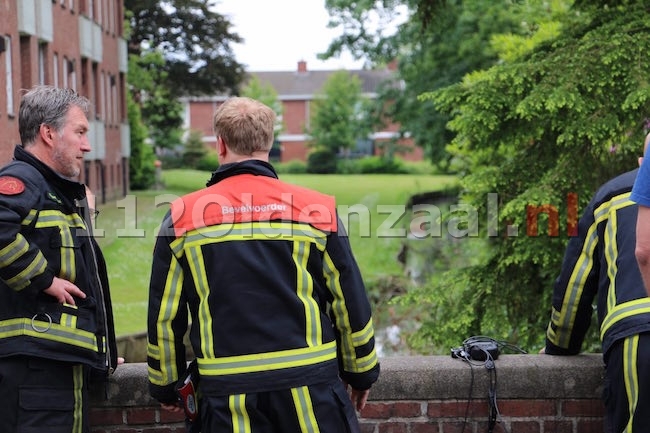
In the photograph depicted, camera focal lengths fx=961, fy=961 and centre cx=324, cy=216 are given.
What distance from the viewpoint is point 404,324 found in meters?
18.8

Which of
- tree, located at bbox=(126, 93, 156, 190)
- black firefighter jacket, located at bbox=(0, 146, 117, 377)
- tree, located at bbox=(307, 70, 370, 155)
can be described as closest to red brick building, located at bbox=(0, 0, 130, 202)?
tree, located at bbox=(126, 93, 156, 190)

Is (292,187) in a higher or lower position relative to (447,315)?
higher

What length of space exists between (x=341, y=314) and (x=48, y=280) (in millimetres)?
1180

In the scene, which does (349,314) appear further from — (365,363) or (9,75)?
(9,75)

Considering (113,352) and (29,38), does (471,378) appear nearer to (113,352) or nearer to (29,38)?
(113,352)

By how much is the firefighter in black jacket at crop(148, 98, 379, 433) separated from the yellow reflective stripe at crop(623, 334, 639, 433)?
3.54 feet

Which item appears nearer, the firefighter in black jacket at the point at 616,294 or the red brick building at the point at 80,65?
the firefighter in black jacket at the point at 616,294

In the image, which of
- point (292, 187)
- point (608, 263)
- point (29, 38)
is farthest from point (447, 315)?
point (29, 38)

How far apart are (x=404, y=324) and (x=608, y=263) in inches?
580

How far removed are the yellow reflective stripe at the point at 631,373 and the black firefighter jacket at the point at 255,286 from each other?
108 cm

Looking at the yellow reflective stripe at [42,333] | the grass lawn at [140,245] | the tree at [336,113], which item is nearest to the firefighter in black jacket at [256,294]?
the yellow reflective stripe at [42,333]

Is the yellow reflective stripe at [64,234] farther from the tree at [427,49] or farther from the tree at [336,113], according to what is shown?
the tree at [336,113]

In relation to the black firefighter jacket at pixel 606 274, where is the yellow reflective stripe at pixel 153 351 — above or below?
below

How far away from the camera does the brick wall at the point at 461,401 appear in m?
4.74
